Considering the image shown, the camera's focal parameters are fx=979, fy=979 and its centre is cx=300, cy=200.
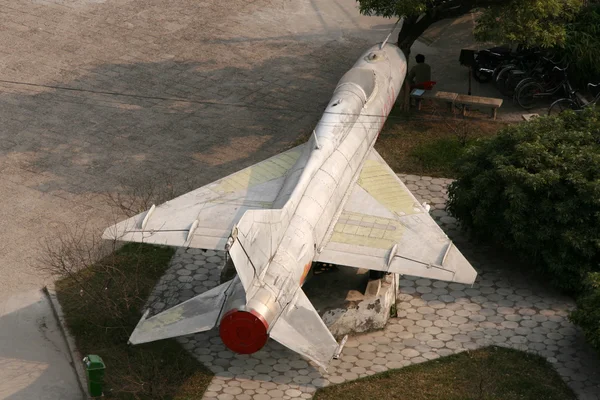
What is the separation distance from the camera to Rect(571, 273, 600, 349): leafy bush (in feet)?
57.1

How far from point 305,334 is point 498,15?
13.2 metres

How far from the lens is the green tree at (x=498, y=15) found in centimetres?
2531

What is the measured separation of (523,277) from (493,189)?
6.88 feet

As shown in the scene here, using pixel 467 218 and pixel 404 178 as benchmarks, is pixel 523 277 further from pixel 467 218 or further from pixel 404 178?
pixel 404 178

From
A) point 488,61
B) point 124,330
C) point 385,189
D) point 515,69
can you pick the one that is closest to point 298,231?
point 385,189

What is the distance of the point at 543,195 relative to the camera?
2003 cm

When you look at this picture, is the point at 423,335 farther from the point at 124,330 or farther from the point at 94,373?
the point at 94,373

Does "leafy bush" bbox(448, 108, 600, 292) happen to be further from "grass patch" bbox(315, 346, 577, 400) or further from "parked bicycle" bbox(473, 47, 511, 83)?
"parked bicycle" bbox(473, 47, 511, 83)

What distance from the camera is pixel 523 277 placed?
21.2 metres

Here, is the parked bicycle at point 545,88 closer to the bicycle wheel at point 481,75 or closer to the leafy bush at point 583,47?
the leafy bush at point 583,47

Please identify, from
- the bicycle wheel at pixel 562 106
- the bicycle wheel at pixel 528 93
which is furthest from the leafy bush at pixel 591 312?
the bicycle wheel at pixel 528 93

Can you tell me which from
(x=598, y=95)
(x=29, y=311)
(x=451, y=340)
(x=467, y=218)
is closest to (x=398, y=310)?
(x=451, y=340)

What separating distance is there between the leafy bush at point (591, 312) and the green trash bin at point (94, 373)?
8.59 m

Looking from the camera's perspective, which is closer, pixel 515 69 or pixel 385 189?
pixel 385 189
